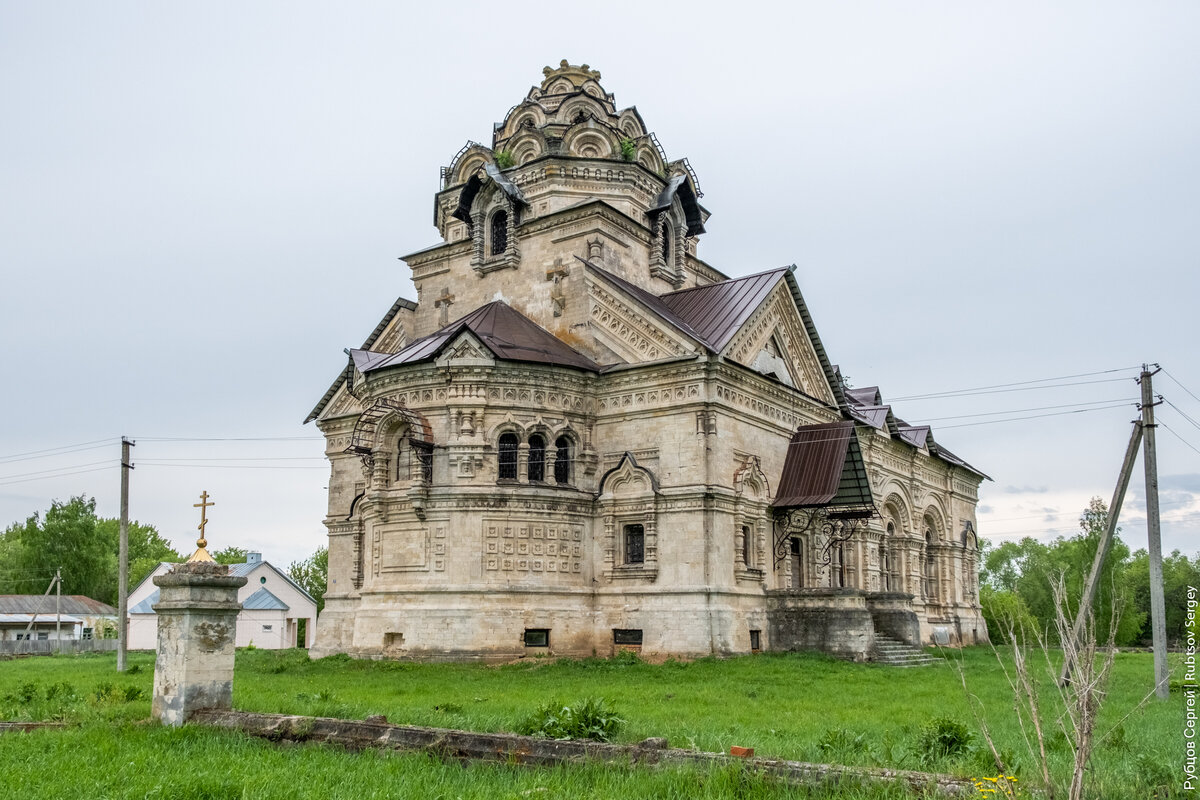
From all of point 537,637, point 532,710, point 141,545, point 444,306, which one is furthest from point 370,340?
point 141,545

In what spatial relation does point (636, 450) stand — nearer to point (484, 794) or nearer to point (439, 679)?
point (439, 679)

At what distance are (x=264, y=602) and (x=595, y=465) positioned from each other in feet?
95.0

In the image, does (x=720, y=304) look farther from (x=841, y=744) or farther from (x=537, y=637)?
(x=841, y=744)

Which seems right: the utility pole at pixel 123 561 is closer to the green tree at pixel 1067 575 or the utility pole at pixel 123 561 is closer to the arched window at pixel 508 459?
the arched window at pixel 508 459

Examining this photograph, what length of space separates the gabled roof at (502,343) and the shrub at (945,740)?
56.5 feet

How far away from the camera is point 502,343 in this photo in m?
26.9

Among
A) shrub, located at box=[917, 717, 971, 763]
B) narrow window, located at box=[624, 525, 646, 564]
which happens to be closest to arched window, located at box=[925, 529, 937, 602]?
narrow window, located at box=[624, 525, 646, 564]

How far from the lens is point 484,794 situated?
818cm

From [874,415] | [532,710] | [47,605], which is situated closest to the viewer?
[532,710]

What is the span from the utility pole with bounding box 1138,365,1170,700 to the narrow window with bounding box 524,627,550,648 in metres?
13.1

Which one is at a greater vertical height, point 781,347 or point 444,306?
point 444,306

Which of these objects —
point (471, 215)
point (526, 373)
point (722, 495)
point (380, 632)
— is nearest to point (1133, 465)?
point (722, 495)

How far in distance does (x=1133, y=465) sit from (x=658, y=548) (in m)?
10.7

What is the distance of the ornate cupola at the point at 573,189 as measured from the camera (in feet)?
103
